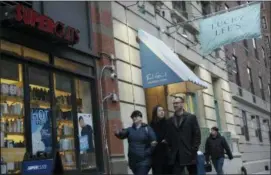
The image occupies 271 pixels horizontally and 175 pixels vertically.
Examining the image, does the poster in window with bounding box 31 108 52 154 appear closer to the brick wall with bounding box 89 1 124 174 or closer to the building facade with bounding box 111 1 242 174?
the brick wall with bounding box 89 1 124 174

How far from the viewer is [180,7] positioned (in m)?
19.1

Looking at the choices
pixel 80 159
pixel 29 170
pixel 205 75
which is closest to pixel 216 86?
pixel 205 75

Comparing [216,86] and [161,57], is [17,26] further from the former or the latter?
[216,86]

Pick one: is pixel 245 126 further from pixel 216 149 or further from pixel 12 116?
pixel 12 116

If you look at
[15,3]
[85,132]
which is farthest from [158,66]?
[15,3]

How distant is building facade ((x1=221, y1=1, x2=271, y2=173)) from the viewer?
944 inches

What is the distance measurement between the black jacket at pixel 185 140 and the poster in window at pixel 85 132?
3257mm

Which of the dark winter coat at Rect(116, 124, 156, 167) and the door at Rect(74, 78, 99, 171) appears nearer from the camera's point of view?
the dark winter coat at Rect(116, 124, 156, 167)

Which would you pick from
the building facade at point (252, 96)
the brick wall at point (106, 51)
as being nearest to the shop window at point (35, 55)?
the brick wall at point (106, 51)

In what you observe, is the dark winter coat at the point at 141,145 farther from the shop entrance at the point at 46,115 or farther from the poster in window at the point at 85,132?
the poster in window at the point at 85,132

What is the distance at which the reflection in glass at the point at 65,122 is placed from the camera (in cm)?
966

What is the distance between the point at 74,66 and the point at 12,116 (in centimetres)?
246

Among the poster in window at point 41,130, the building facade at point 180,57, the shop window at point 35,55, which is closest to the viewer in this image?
the poster in window at point 41,130

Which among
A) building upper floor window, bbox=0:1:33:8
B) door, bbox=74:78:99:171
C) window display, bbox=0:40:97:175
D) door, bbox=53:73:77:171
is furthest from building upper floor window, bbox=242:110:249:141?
building upper floor window, bbox=0:1:33:8
